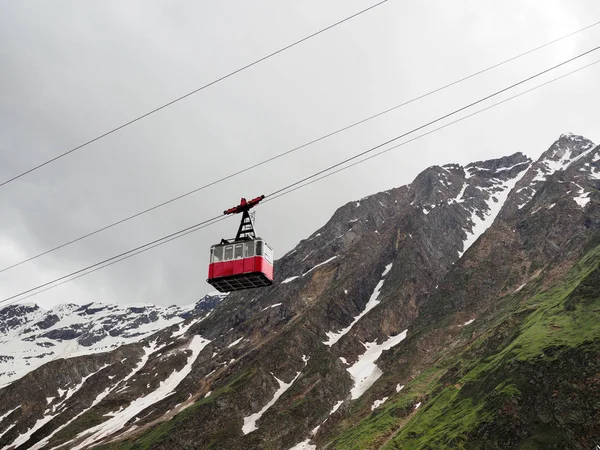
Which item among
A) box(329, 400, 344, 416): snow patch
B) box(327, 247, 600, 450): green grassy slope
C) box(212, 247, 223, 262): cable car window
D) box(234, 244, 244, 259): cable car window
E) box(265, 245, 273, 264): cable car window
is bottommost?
box(327, 247, 600, 450): green grassy slope

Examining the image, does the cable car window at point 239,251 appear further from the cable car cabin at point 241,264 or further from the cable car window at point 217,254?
the cable car window at point 217,254

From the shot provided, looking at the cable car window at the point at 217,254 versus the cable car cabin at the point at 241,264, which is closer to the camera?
the cable car cabin at the point at 241,264

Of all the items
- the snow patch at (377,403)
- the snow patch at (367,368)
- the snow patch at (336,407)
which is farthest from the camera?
the snow patch at (367,368)

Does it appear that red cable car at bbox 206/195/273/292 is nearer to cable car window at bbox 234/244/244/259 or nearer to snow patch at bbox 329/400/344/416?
cable car window at bbox 234/244/244/259

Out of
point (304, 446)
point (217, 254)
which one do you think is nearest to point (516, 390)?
point (304, 446)

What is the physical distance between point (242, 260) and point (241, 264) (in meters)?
0.30

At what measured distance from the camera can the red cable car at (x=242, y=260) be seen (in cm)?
3634

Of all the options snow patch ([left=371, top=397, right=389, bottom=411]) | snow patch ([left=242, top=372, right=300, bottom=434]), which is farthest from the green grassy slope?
snow patch ([left=242, top=372, right=300, bottom=434])

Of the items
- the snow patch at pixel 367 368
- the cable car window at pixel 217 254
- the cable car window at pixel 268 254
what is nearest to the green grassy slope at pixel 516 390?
the snow patch at pixel 367 368

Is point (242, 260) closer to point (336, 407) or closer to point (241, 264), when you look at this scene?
point (241, 264)

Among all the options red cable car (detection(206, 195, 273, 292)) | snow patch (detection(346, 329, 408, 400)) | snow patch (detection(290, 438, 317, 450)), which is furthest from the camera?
snow patch (detection(346, 329, 408, 400))

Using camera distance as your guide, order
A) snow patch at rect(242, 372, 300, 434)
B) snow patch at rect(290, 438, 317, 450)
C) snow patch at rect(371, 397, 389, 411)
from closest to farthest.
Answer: snow patch at rect(290, 438, 317, 450), snow patch at rect(371, 397, 389, 411), snow patch at rect(242, 372, 300, 434)

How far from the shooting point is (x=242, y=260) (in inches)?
1451

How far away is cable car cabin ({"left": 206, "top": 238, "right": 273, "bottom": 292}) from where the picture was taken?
3644cm
